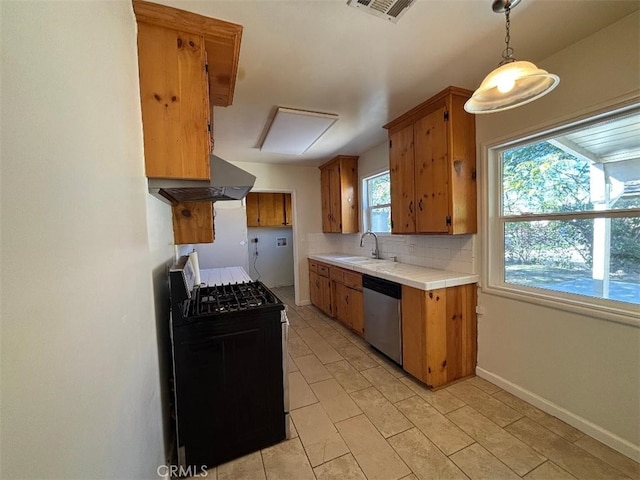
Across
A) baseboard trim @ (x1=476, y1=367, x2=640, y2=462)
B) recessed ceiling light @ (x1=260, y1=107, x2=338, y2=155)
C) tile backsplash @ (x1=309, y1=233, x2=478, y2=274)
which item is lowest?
baseboard trim @ (x1=476, y1=367, x2=640, y2=462)

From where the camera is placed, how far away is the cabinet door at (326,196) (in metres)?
4.48

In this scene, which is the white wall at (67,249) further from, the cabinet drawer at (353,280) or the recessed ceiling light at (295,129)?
the cabinet drawer at (353,280)

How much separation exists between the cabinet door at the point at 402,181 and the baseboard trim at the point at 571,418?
4.90 ft

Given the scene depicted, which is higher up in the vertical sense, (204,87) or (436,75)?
(436,75)

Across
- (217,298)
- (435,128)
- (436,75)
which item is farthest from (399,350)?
(436,75)

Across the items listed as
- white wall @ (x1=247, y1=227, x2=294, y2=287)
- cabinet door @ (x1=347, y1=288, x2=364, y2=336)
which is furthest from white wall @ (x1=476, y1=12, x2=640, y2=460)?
white wall @ (x1=247, y1=227, x2=294, y2=287)

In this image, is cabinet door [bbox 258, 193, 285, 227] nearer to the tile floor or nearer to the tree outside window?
the tile floor

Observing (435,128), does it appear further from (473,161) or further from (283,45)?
(283,45)

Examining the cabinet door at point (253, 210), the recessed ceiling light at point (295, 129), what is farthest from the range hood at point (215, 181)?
the cabinet door at point (253, 210)

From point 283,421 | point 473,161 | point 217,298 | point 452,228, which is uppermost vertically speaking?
point 473,161

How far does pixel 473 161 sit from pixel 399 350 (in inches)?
72.9

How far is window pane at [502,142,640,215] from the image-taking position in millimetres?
1598

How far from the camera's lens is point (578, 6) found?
1.39 m

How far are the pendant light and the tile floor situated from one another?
200cm
